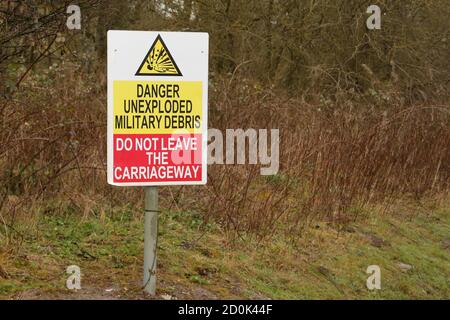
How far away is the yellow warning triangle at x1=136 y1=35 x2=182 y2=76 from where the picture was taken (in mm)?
3670

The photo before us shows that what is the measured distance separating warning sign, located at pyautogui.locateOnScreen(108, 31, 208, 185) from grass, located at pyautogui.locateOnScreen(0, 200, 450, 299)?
844 mm

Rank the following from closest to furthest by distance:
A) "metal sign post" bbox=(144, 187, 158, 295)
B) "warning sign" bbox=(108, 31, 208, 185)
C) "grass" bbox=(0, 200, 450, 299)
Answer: "warning sign" bbox=(108, 31, 208, 185)
"metal sign post" bbox=(144, 187, 158, 295)
"grass" bbox=(0, 200, 450, 299)

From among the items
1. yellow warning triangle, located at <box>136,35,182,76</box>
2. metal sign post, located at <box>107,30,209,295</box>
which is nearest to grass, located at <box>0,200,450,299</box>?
metal sign post, located at <box>107,30,209,295</box>

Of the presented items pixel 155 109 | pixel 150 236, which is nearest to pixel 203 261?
pixel 150 236

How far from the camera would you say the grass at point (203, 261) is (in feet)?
13.9

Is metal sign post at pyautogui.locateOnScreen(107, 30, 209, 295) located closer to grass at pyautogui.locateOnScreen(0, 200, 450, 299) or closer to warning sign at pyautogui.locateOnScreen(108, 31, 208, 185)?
warning sign at pyautogui.locateOnScreen(108, 31, 208, 185)

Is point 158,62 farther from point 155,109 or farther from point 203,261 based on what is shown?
point 203,261

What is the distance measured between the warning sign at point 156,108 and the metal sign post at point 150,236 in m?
0.14

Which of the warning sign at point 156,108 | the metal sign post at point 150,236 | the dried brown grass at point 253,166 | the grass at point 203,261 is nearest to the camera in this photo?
the warning sign at point 156,108

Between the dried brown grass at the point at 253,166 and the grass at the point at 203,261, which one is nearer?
the grass at the point at 203,261

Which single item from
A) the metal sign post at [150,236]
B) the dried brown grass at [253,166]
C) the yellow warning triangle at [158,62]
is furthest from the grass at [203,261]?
the yellow warning triangle at [158,62]

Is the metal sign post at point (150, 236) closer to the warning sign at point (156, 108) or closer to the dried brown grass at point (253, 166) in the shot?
the warning sign at point (156, 108)

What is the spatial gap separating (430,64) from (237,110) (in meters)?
7.06

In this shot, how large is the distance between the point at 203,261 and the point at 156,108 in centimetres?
156
